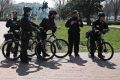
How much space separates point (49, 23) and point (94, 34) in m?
1.73

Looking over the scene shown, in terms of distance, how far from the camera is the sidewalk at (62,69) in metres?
10.1

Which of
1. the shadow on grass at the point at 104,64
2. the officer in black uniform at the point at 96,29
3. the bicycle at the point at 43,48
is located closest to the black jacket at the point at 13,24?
the bicycle at the point at 43,48

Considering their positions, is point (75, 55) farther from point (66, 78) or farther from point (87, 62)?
point (66, 78)

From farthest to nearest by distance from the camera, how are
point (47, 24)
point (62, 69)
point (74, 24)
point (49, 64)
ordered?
point (74, 24) < point (47, 24) < point (49, 64) < point (62, 69)

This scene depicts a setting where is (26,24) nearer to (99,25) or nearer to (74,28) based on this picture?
(74,28)

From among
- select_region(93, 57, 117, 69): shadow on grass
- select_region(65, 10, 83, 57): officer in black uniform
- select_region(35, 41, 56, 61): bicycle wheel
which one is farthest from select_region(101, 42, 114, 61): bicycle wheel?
select_region(35, 41, 56, 61): bicycle wheel

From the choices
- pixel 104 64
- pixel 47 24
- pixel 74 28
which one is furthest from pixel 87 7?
pixel 104 64

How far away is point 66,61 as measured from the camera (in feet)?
43.2

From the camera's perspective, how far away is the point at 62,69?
1145 centimetres

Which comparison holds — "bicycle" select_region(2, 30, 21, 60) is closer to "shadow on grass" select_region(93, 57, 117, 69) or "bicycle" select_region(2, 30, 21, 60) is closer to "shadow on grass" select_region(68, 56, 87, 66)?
"shadow on grass" select_region(68, 56, 87, 66)

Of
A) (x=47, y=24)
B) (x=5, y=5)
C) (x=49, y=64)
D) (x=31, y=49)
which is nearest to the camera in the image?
(x=49, y=64)

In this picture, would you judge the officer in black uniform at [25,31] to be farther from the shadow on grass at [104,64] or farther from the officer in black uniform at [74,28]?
the shadow on grass at [104,64]

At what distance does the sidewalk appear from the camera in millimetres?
10125

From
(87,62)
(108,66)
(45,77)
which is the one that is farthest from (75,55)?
(45,77)
